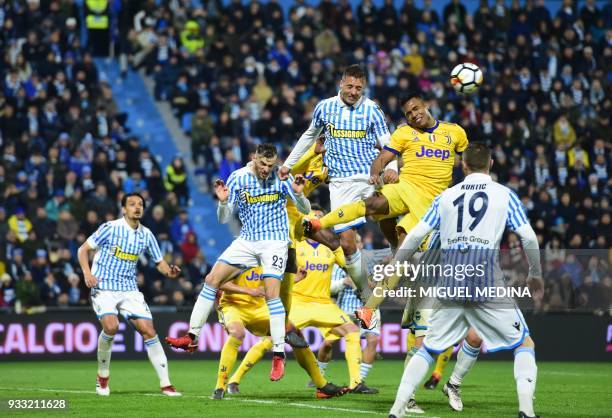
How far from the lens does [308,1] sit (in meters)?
29.9

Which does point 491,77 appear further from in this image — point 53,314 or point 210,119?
point 53,314

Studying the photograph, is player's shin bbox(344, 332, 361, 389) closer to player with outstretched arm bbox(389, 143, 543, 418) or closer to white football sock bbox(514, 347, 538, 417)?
player with outstretched arm bbox(389, 143, 543, 418)

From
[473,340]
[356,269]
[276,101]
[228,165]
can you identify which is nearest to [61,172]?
[228,165]

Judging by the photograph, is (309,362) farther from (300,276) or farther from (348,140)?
(348,140)

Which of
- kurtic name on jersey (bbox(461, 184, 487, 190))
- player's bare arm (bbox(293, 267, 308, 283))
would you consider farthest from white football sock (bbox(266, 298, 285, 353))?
kurtic name on jersey (bbox(461, 184, 487, 190))

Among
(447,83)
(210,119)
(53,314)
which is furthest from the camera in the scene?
(447,83)

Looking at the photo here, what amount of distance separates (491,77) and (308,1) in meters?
5.34

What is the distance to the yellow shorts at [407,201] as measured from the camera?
12.0 metres

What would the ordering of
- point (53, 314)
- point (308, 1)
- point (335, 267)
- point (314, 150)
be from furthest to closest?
point (308, 1) → point (53, 314) → point (335, 267) → point (314, 150)

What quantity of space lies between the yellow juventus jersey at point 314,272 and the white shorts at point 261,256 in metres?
2.13

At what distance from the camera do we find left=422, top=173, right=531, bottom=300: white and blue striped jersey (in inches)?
375

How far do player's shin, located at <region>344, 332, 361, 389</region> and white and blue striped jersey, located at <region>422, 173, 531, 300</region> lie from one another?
416 centimetres

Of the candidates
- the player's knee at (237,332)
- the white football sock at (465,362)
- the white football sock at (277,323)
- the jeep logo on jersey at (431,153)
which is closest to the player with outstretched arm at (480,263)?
the white football sock at (465,362)

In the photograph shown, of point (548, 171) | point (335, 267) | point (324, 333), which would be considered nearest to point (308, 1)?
point (548, 171)
